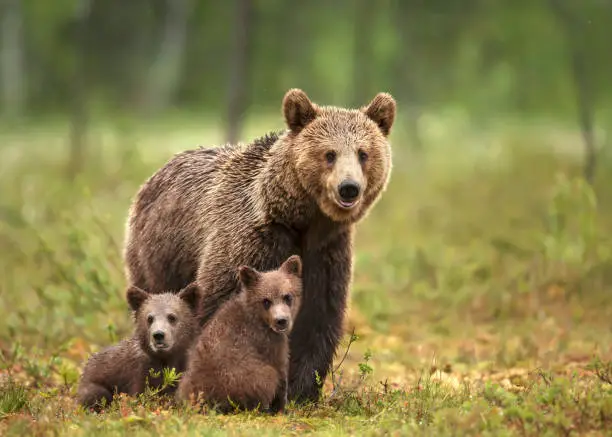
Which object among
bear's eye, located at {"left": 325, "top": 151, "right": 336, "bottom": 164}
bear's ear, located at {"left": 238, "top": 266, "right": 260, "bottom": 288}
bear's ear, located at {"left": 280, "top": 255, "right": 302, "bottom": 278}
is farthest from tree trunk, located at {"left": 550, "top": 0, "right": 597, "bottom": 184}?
bear's ear, located at {"left": 238, "top": 266, "right": 260, "bottom": 288}

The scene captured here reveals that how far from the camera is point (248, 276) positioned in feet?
21.8

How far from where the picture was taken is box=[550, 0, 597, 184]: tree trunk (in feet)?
47.1

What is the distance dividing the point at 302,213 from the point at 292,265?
1.64 feet

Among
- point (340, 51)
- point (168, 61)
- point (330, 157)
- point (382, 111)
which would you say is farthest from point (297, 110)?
point (168, 61)

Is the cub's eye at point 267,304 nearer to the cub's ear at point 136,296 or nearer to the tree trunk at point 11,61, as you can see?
the cub's ear at point 136,296

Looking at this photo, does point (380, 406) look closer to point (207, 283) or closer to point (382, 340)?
point (207, 283)

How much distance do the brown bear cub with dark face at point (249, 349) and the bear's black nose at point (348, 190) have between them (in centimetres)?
56

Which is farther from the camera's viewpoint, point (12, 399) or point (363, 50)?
point (363, 50)

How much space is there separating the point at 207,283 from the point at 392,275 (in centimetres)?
583

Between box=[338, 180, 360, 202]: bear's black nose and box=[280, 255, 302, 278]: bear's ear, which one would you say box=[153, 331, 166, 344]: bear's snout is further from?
box=[338, 180, 360, 202]: bear's black nose

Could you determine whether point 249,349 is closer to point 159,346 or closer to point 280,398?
point 280,398

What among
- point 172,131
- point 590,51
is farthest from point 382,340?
point 172,131

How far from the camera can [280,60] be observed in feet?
92.4

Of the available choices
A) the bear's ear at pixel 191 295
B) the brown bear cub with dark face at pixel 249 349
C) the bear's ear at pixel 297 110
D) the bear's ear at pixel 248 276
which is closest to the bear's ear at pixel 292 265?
the brown bear cub with dark face at pixel 249 349
